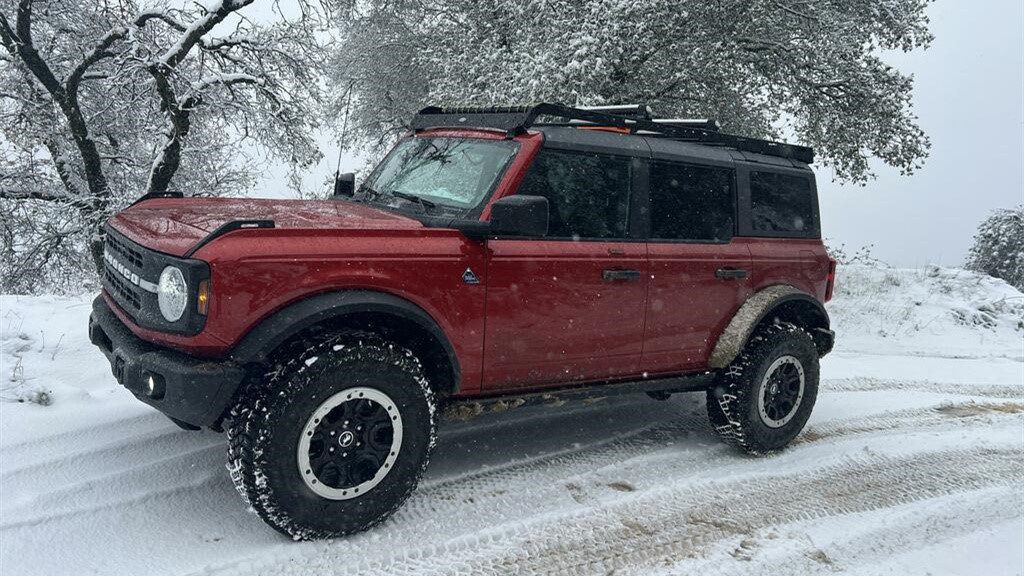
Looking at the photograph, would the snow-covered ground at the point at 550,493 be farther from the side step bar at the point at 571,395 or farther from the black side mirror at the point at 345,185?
the black side mirror at the point at 345,185

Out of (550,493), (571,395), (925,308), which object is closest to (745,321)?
(571,395)

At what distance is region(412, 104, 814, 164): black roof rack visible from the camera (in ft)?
13.1

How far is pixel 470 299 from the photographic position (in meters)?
3.49

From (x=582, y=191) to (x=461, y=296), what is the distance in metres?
1.03

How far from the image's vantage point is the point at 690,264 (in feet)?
14.3

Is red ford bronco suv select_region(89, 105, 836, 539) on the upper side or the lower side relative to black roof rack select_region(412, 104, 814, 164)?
lower

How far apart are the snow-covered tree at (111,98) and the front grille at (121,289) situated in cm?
841

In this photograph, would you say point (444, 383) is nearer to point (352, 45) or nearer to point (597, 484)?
point (597, 484)

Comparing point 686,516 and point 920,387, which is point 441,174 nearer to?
point 686,516

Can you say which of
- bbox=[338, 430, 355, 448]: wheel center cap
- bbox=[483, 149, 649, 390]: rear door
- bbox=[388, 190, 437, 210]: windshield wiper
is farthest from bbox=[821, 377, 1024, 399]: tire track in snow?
bbox=[338, 430, 355, 448]: wheel center cap

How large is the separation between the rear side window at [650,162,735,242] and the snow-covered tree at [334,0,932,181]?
5208mm

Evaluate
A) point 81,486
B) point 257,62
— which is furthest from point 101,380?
point 257,62

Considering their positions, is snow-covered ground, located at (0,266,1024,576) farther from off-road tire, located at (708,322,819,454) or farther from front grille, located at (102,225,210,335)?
front grille, located at (102,225,210,335)

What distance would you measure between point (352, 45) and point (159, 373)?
16515 millimetres
